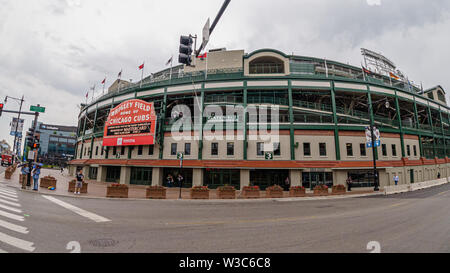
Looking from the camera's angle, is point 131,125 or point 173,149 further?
point 131,125

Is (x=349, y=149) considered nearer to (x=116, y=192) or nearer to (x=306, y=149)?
(x=306, y=149)

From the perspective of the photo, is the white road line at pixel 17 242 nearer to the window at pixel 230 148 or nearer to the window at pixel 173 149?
the window at pixel 230 148

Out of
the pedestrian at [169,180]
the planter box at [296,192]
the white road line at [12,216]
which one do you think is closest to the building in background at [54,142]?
the pedestrian at [169,180]

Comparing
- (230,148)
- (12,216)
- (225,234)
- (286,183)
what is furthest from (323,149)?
(12,216)

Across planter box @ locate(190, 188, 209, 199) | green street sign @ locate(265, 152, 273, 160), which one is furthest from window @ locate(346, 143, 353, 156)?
planter box @ locate(190, 188, 209, 199)

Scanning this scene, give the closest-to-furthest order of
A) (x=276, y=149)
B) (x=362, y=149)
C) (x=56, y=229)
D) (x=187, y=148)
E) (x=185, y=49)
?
(x=56, y=229)
(x=185, y=49)
(x=276, y=149)
(x=362, y=149)
(x=187, y=148)

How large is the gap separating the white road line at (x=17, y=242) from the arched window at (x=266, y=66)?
27.5 m

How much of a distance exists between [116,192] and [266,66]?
2465 centimetres

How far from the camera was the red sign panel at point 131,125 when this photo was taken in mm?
25609

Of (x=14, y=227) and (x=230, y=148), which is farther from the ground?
(x=230, y=148)

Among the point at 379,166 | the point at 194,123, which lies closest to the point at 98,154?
the point at 194,123

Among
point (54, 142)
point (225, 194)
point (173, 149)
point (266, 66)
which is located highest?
point (266, 66)

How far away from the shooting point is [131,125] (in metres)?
27.1

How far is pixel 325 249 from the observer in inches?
206
